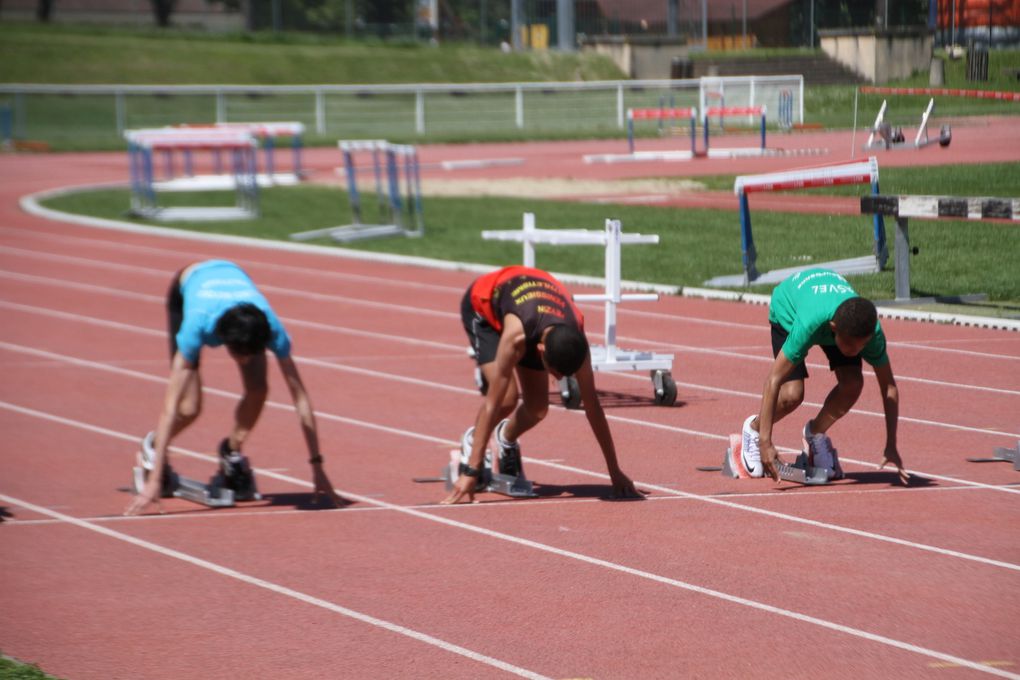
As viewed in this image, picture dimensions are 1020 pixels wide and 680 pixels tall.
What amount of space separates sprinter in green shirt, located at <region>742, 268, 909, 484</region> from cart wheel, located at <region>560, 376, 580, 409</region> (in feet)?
7.64

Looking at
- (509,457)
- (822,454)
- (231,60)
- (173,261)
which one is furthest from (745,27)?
(231,60)

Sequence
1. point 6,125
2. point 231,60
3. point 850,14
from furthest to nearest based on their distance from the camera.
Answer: point 231,60 < point 6,125 < point 850,14

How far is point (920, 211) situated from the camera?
12883 millimetres

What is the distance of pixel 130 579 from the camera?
21.2 ft

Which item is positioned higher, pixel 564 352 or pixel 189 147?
pixel 189 147

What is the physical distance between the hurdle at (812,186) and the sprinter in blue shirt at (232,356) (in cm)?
771

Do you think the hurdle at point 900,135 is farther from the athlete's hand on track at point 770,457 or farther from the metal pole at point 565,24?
the metal pole at point 565,24

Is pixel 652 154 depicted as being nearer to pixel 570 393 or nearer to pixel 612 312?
pixel 612 312

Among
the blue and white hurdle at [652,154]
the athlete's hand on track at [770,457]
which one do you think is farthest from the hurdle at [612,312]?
the blue and white hurdle at [652,154]

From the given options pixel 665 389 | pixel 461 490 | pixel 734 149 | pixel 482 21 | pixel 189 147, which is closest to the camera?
pixel 461 490

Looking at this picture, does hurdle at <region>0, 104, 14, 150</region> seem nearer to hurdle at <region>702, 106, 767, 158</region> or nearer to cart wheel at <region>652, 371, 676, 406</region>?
hurdle at <region>702, 106, 767, 158</region>

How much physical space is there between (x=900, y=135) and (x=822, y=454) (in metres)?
5.67

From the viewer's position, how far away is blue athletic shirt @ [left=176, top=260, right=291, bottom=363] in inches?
285

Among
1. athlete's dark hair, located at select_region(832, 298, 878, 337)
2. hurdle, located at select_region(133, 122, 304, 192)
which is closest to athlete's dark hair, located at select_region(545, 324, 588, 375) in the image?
athlete's dark hair, located at select_region(832, 298, 878, 337)
